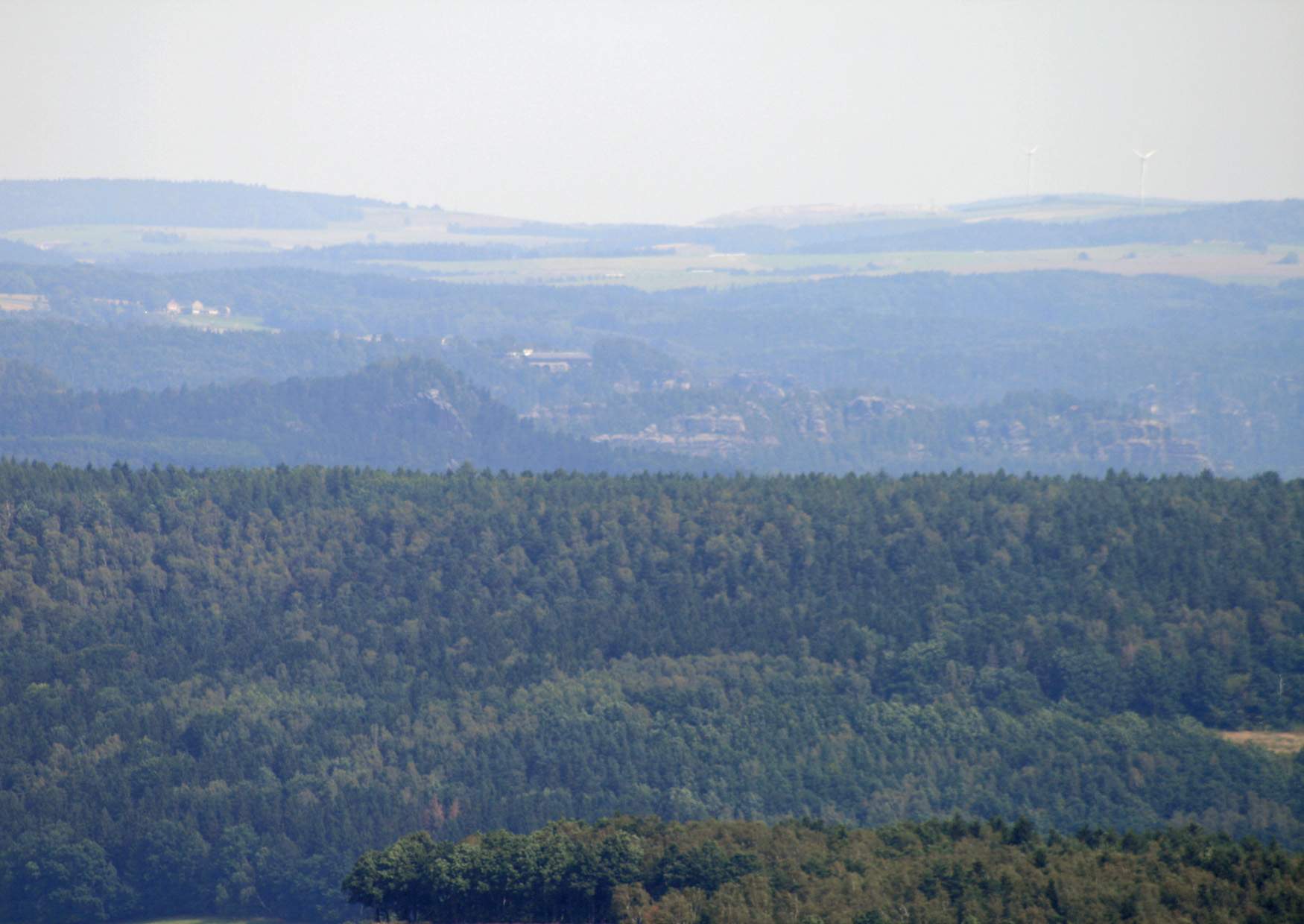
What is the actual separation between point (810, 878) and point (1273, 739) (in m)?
60.4

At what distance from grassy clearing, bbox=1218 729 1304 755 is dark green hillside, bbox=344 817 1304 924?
146 feet

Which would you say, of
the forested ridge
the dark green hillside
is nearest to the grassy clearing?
the forested ridge

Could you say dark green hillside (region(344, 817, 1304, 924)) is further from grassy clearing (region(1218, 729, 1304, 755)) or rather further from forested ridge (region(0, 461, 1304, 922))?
grassy clearing (region(1218, 729, 1304, 755))

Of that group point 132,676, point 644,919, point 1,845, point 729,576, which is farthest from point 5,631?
point 644,919

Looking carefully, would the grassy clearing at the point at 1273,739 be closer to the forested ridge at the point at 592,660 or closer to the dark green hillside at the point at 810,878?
the forested ridge at the point at 592,660

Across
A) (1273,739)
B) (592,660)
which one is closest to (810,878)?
(1273,739)

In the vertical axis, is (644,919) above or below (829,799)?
above

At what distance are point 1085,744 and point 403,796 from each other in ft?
138

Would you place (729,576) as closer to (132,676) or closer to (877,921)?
(132,676)

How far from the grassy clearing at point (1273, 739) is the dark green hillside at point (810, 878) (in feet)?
146

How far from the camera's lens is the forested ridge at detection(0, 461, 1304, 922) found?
134 metres

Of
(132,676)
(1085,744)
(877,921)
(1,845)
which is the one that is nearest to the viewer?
(877,921)

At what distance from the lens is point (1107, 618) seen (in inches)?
6314

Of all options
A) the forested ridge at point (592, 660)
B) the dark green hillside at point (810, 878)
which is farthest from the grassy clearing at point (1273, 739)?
the dark green hillside at point (810, 878)
